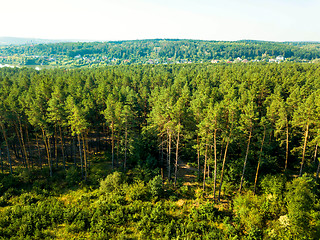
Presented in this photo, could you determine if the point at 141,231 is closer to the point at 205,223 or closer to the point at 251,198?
the point at 205,223

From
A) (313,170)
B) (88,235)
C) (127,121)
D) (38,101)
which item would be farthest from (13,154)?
(313,170)

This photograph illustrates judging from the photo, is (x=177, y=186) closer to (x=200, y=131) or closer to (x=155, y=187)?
(x=155, y=187)

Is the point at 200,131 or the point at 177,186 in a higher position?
the point at 200,131

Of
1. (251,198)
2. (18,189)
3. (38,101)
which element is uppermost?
(38,101)

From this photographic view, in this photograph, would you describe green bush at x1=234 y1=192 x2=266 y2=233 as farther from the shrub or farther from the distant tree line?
the shrub

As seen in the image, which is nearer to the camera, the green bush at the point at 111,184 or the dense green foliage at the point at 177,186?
the dense green foliage at the point at 177,186

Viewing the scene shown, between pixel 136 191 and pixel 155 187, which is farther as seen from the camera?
pixel 136 191

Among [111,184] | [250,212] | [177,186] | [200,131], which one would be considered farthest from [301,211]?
[111,184]

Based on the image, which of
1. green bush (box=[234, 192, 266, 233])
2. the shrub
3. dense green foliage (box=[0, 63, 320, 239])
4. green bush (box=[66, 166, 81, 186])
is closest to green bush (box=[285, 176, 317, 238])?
dense green foliage (box=[0, 63, 320, 239])

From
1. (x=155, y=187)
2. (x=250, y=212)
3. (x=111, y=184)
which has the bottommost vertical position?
(x=111, y=184)

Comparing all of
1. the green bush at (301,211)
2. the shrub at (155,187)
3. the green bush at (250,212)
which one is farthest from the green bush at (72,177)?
the green bush at (301,211)

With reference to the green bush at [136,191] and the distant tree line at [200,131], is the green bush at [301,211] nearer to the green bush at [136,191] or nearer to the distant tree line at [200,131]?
the distant tree line at [200,131]
